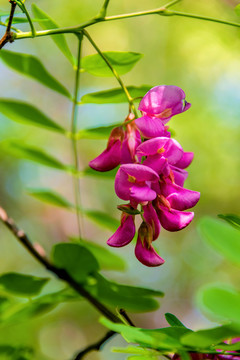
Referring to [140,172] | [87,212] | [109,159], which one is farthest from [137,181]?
[87,212]

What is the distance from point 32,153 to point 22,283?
1.30 ft

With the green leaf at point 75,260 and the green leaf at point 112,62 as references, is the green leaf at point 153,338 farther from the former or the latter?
the green leaf at point 112,62

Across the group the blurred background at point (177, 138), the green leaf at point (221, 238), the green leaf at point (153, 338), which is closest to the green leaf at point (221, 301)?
the green leaf at point (221, 238)

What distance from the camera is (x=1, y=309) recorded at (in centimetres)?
115

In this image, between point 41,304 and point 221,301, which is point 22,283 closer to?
point 41,304

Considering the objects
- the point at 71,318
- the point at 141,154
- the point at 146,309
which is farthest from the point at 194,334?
the point at 71,318

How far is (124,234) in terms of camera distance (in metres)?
0.84

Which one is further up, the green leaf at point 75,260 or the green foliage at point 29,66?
the green foliage at point 29,66

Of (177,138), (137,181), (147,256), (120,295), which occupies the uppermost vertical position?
(177,138)

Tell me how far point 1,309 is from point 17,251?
13.8 feet

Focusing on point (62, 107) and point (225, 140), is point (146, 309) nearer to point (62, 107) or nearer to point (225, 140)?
point (225, 140)

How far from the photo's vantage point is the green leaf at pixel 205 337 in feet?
1.89

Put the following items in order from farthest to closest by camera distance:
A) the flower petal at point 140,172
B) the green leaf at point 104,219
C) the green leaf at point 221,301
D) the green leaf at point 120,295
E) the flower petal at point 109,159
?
the green leaf at point 104,219
the green leaf at point 120,295
the flower petal at point 109,159
the flower petal at point 140,172
the green leaf at point 221,301

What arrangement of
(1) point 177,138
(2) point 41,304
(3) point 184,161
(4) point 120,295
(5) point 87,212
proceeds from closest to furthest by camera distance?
(3) point 184,161, (4) point 120,295, (2) point 41,304, (5) point 87,212, (1) point 177,138
